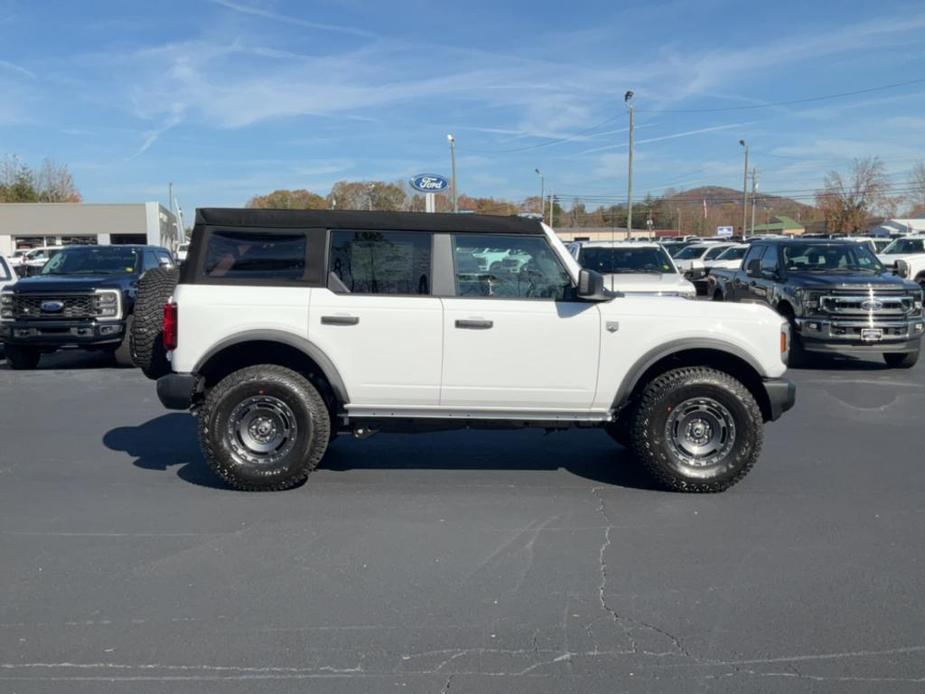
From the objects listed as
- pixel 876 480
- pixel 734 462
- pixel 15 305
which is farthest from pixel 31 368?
pixel 876 480

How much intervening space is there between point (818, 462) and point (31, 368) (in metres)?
10.8

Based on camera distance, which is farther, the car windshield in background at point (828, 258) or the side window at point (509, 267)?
the car windshield in background at point (828, 258)

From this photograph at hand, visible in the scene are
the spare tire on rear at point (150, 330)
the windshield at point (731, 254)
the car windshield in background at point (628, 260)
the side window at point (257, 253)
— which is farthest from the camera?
the windshield at point (731, 254)

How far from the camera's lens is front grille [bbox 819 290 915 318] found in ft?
38.3

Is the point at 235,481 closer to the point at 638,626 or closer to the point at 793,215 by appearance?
the point at 638,626

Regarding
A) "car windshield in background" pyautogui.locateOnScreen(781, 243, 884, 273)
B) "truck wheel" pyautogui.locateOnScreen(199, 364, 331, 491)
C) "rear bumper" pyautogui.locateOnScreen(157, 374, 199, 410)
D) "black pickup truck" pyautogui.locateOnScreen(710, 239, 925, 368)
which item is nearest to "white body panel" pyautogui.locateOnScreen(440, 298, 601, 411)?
"truck wheel" pyautogui.locateOnScreen(199, 364, 331, 491)

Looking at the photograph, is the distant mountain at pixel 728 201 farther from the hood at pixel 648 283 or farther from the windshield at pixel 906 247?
the hood at pixel 648 283

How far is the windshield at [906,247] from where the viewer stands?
2740 cm

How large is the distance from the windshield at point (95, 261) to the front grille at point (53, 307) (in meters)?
1.45

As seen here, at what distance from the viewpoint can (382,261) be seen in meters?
6.12

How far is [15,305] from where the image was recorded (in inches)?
467

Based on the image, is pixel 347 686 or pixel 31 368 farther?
pixel 31 368

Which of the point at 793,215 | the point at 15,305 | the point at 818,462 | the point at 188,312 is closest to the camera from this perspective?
the point at 188,312

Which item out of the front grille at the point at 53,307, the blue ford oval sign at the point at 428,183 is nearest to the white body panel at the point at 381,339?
the front grille at the point at 53,307
